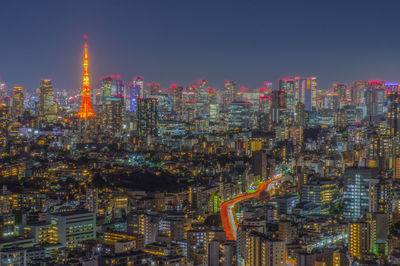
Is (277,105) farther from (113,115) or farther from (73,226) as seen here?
(73,226)

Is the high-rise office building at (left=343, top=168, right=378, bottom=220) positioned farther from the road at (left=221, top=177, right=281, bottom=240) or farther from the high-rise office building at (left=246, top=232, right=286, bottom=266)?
the high-rise office building at (left=246, top=232, right=286, bottom=266)

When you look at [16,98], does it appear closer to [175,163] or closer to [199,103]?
[199,103]

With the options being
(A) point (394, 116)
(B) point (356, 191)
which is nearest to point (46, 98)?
(A) point (394, 116)

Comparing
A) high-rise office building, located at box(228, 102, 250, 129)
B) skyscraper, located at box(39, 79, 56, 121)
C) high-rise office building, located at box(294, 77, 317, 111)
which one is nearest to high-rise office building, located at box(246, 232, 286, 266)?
high-rise office building, located at box(228, 102, 250, 129)

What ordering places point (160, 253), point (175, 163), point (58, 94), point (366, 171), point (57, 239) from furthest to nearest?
point (58, 94) → point (175, 163) → point (366, 171) → point (57, 239) → point (160, 253)

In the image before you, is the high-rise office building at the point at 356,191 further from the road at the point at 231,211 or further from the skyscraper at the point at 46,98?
the skyscraper at the point at 46,98

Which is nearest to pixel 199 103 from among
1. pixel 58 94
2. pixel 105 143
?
pixel 58 94
